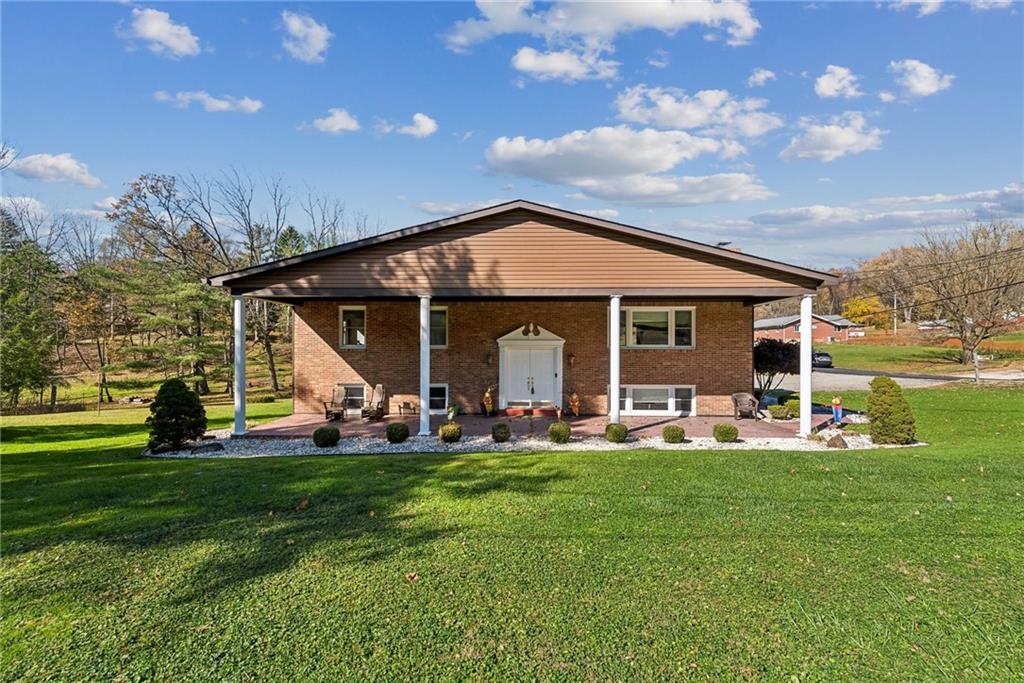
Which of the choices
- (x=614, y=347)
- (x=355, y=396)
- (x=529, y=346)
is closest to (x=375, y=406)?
(x=355, y=396)

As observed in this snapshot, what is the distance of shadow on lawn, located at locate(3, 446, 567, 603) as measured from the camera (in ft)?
16.5

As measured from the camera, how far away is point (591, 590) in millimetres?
4340

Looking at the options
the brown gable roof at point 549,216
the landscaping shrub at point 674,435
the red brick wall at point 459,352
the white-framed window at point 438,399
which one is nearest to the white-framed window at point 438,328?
the red brick wall at point 459,352

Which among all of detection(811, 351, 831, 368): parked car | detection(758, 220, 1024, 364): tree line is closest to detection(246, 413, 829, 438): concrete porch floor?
detection(758, 220, 1024, 364): tree line

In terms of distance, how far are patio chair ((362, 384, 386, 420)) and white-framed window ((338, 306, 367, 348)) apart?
1.37 meters

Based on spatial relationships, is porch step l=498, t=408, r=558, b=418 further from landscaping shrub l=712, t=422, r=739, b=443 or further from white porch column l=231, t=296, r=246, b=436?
white porch column l=231, t=296, r=246, b=436

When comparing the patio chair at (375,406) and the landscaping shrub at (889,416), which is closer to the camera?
the landscaping shrub at (889,416)

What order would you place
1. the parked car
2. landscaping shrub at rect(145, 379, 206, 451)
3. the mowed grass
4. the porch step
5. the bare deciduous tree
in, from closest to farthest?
1. the mowed grass
2. landscaping shrub at rect(145, 379, 206, 451)
3. the porch step
4. the bare deciduous tree
5. the parked car

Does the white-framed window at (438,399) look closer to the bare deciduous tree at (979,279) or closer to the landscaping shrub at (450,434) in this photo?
the landscaping shrub at (450,434)

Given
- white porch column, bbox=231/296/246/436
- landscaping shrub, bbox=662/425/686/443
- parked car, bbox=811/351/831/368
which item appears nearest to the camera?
landscaping shrub, bbox=662/425/686/443

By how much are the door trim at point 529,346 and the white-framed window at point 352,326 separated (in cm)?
396

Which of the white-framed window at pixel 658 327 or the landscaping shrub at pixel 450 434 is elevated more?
the white-framed window at pixel 658 327

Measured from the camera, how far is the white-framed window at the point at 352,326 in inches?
616

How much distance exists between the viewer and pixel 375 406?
49.3 feet
